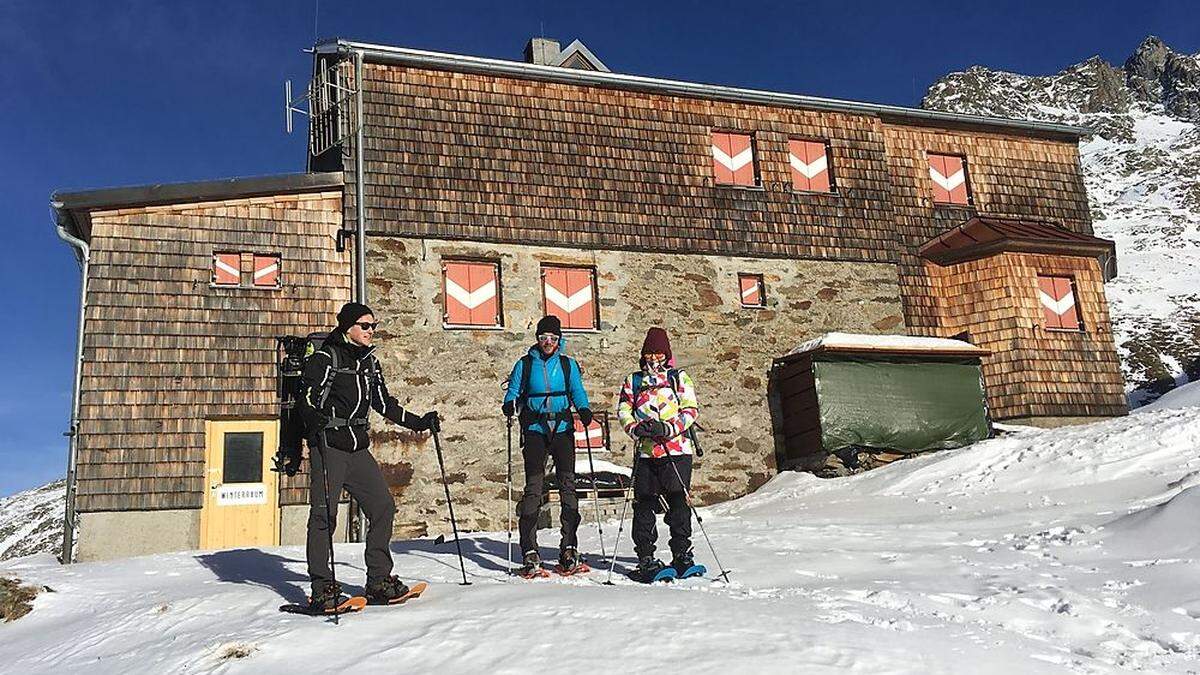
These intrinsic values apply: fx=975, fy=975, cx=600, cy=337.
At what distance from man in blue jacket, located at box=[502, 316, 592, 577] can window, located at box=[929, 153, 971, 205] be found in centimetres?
1276

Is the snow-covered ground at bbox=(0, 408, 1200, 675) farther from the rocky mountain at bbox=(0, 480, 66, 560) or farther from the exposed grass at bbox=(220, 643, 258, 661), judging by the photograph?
the rocky mountain at bbox=(0, 480, 66, 560)

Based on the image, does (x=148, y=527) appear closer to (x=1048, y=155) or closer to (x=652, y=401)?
(x=652, y=401)

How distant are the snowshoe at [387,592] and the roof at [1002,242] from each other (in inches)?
539

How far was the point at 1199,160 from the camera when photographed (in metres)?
95.2

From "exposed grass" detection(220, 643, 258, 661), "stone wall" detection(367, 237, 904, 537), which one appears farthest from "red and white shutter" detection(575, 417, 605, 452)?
"exposed grass" detection(220, 643, 258, 661)

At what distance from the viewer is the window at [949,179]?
59.7 feet

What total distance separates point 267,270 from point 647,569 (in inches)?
358

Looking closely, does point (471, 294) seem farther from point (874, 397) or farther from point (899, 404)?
point (899, 404)

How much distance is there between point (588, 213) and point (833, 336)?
432 centimetres

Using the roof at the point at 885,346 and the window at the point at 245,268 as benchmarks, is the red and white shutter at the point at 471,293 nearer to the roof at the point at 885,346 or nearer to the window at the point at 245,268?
the window at the point at 245,268

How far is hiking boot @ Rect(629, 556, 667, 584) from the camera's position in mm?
6789

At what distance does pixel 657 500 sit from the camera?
7.22 m

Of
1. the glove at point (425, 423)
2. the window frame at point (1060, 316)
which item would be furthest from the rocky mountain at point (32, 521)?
the window frame at point (1060, 316)

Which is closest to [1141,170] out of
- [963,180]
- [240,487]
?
[963,180]
